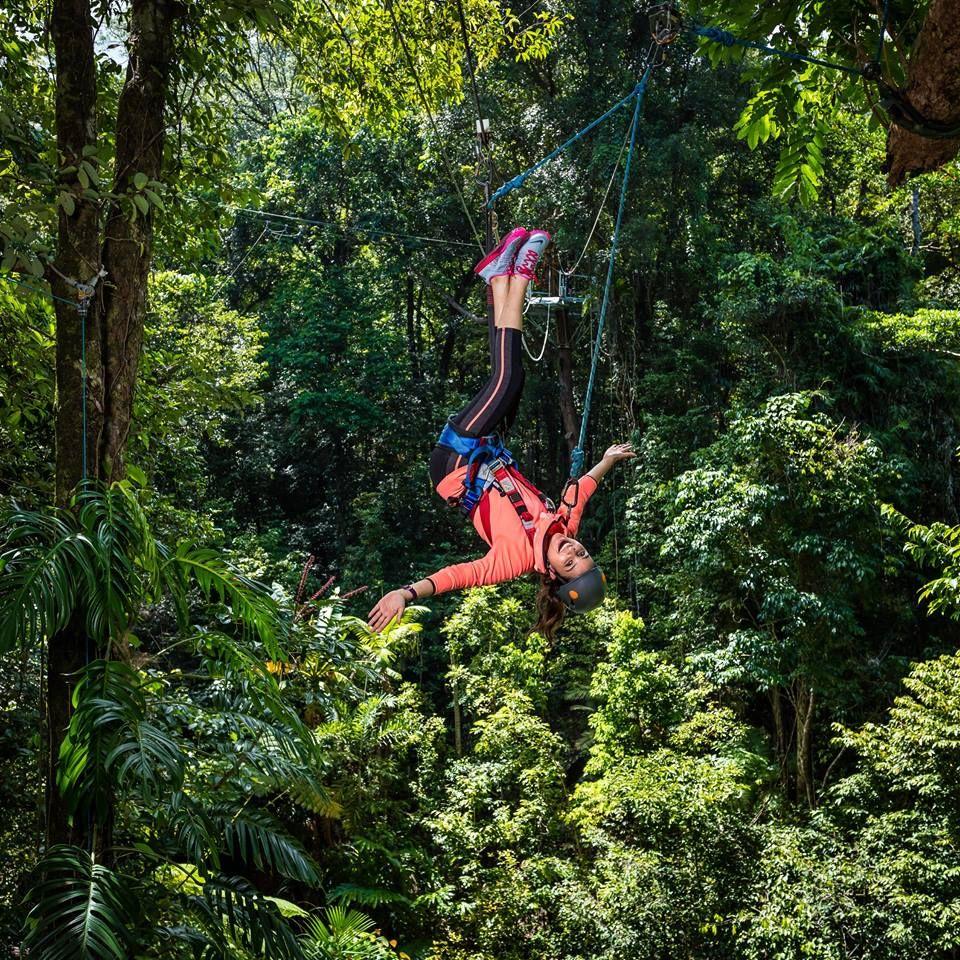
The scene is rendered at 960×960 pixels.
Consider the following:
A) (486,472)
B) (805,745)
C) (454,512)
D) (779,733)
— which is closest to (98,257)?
(486,472)

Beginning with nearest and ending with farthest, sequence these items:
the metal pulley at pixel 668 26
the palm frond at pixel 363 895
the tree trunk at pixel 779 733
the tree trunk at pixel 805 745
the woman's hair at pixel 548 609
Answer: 1. the woman's hair at pixel 548 609
2. the metal pulley at pixel 668 26
3. the palm frond at pixel 363 895
4. the tree trunk at pixel 805 745
5. the tree trunk at pixel 779 733

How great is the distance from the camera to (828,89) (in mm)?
2809

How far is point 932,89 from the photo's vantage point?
187 centimetres

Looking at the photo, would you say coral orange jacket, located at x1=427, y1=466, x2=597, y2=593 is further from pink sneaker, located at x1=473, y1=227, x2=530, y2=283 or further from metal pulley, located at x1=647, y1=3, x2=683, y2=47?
metal pulley, located at x1=647, y1=3, x2=683, y2=47

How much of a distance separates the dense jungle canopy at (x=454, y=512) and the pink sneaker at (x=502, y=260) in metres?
0.72

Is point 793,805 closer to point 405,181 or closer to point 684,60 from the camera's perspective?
point 684,60

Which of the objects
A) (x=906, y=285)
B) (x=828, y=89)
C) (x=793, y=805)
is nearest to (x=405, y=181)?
(x=906, y=285)

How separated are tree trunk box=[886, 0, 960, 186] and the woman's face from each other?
1.33 meters

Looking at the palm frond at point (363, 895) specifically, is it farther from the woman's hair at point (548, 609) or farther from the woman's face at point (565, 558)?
the woman's face at point (565, 558)

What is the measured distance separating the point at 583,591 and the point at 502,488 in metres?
0.38

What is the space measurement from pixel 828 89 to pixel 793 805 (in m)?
7.43

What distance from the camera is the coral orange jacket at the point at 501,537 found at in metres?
2.97

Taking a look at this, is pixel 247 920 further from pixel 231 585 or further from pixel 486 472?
pixel 486 472

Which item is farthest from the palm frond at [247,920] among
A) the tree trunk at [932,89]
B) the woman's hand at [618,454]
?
the tree trunk at [932,89]
